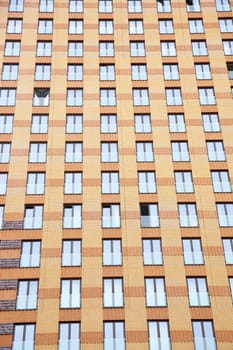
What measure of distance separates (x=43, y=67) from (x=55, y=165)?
9.04m

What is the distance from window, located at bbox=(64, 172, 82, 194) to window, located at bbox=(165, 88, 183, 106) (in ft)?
30.0

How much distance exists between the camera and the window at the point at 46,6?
39.1 meters

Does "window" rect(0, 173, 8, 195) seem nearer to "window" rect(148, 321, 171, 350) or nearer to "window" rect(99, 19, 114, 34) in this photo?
"window" rect(148, 321, 171, 350)

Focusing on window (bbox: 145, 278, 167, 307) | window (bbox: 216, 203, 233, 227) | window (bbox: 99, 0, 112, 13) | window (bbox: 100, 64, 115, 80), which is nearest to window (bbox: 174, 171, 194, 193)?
window (bbox: 216, 203, 233, 227)

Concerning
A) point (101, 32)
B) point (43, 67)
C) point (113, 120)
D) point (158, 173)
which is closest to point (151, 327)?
point (158, 173)

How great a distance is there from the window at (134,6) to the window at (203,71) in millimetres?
7500

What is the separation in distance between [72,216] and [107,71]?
12.6 meters

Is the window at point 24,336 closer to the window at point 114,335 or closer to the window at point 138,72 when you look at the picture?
the window at point 114,335

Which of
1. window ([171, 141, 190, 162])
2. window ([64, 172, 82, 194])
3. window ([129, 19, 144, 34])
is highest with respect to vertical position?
window ([129, 19, 144, 34])

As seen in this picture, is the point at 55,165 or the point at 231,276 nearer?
the point at 231,276

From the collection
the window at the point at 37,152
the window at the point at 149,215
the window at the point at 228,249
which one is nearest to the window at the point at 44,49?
the window at the point at 37,152

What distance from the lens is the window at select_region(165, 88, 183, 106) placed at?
34791mm

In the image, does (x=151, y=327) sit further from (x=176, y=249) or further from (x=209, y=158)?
(x=209, y=158)

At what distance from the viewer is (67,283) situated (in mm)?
28000
